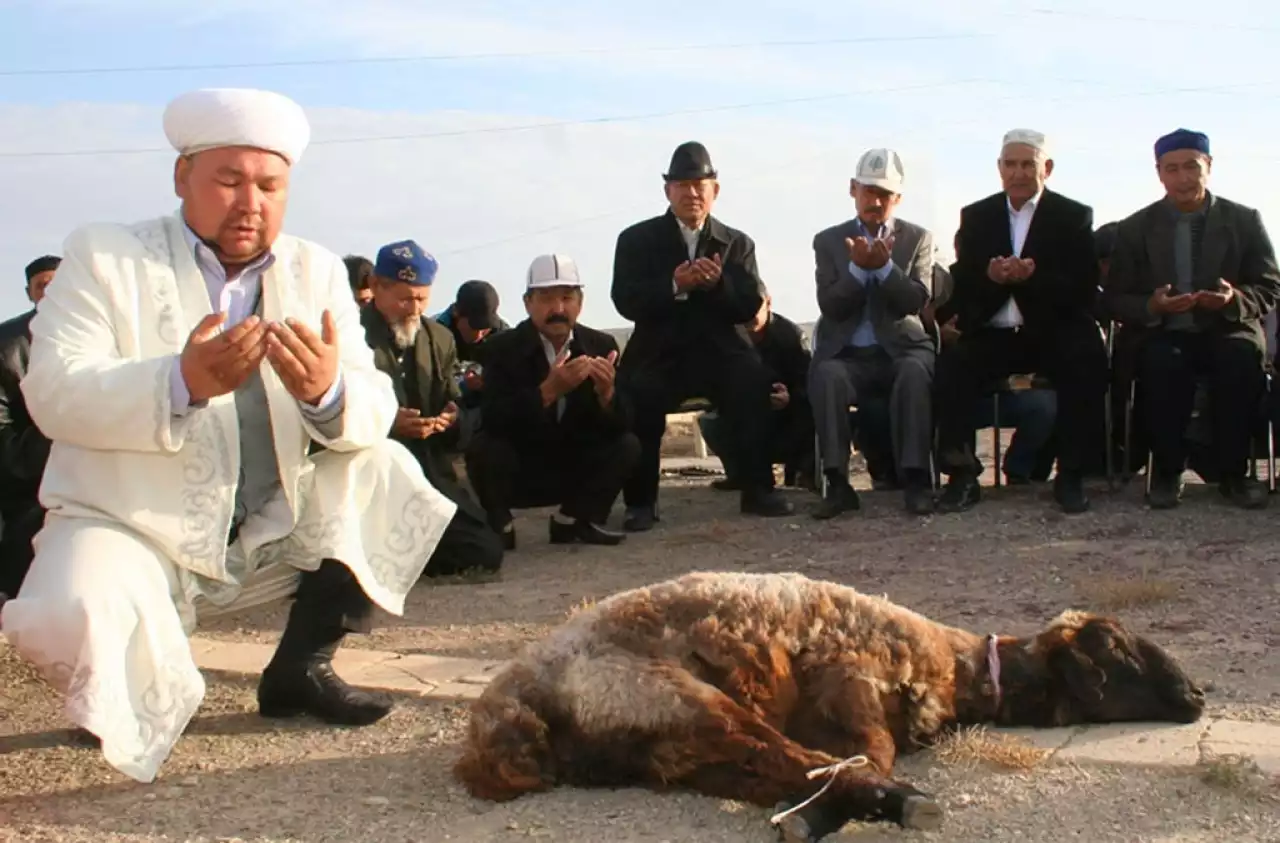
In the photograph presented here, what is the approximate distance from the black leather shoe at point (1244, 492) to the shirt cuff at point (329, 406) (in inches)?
232

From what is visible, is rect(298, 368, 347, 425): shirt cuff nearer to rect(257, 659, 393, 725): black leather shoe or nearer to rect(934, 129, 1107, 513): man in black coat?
rect(257, 659, 393, 725): black leather shoe

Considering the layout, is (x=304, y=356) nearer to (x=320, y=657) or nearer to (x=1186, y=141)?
(x=320, y=657)

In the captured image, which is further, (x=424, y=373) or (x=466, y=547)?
(x=424, y=373)

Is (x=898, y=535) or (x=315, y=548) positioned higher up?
(x=315, y=548)

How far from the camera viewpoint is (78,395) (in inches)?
157

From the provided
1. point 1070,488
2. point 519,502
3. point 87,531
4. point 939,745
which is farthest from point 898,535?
point 87,531

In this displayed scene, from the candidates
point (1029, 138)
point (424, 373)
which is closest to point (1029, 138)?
point (1029, 138)

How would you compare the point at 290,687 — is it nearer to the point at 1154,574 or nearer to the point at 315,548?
the point at 315,548

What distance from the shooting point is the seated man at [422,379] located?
744cm

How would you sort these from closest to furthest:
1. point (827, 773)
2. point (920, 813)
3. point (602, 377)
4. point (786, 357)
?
point (920, 813) < point (827, 773) < point (602, 377) < point (786, 357)

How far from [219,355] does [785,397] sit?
241 inches

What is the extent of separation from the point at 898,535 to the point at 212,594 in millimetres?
4464

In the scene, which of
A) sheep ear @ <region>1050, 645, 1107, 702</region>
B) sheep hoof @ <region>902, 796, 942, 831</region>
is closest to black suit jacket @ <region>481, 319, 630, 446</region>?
sheep ear @ <region>1050, 645, 1107, 702</region>

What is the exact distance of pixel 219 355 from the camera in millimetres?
3887
